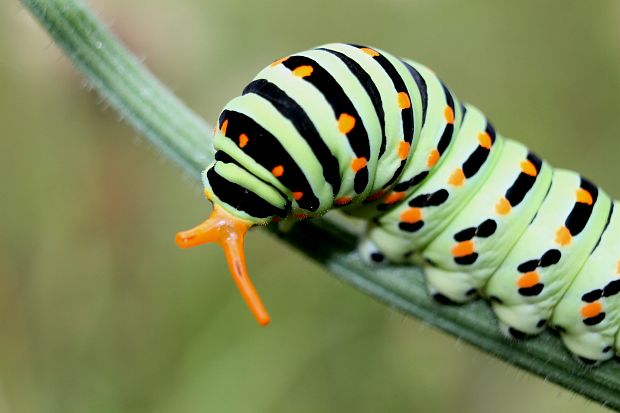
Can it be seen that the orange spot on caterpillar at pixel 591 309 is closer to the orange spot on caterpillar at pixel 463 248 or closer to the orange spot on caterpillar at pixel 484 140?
the orange spot on caterpillar at pixel 463 248

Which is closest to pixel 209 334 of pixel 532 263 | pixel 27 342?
pixel 27 342

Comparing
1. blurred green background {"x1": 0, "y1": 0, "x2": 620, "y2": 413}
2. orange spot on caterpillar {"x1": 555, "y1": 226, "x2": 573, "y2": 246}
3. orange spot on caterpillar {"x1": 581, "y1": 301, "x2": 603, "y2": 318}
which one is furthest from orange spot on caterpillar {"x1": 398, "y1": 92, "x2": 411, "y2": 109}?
blurred green background {"x1": 0, "y1": 0, "x2": 620, "y2": 413}

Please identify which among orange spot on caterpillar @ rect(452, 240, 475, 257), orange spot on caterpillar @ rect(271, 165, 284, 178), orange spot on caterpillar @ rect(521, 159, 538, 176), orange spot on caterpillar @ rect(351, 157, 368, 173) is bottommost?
orange spot on caterpillar @ rect(452, 240, 475, 257)

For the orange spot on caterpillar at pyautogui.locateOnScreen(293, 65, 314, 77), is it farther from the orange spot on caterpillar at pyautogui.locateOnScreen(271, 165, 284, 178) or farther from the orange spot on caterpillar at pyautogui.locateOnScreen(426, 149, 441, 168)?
the orange spot on caterpillar at pyautogui.locateOnScreen(426, 149, 441, 168)

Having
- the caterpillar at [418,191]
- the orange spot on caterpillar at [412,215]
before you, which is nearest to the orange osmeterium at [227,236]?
the caterpillar at [418,191]

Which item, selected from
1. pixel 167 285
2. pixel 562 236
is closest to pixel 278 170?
pixel 562 236

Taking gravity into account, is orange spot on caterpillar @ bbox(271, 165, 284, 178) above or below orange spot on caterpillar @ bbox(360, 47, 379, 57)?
below

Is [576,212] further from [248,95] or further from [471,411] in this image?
[471,411]
